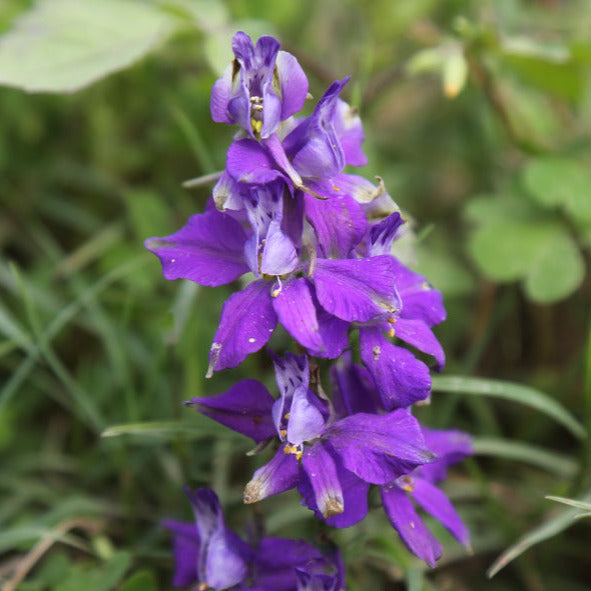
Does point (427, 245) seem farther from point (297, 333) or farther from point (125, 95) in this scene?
point (297, 333)

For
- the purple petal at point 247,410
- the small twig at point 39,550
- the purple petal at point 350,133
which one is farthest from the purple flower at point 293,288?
the small twig at point 39,550

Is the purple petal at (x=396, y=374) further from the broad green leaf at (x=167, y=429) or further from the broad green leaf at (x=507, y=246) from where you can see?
the broad green leaf at (x=507, y=246)

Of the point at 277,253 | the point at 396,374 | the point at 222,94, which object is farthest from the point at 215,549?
the point at 222,94

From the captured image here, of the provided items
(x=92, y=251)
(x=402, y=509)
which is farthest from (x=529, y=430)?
(x=92, y=251)

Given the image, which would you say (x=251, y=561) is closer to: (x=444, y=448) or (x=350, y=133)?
(x=444, y=448)

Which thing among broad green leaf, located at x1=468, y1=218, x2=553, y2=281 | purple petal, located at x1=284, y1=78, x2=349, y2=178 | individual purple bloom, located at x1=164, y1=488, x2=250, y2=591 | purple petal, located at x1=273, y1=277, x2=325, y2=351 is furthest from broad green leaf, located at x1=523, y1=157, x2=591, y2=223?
individual purple bloom, located at x1=164, y1=488, x2=250, y2=591

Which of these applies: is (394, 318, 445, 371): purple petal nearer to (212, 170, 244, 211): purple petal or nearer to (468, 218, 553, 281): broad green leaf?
(212, 170, 244, 211): purple petal
